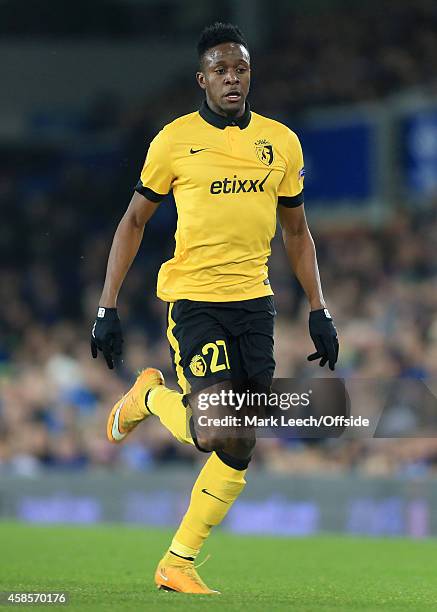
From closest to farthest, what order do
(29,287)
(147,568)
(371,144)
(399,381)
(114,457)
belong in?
(147,568) < (399,381) < (114,457) < (371,144) < (29,287)

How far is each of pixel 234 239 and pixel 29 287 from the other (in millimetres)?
13539

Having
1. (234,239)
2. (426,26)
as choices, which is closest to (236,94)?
(234,239)

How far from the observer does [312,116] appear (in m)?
17.7

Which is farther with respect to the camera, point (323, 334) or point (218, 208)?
point (323, 334)

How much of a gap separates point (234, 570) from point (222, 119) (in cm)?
292

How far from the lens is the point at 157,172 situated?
7207 mm

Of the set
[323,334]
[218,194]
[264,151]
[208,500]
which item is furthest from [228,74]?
[208,500]

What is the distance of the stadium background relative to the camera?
1335cm

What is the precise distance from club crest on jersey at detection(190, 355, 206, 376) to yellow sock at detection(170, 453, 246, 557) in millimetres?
394

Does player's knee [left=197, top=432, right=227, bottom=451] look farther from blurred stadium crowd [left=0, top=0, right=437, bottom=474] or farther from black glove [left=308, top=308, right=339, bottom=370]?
blurred stadium crowd [left=0, top=0, right=437, bottom=474]

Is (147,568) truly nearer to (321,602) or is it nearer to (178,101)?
(321,602)

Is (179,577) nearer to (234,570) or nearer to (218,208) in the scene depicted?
(218,208)

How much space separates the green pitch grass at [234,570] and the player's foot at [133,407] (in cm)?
75

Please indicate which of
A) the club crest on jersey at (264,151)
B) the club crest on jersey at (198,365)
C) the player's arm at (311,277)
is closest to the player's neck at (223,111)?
the club crest on jersey at (264,151)
